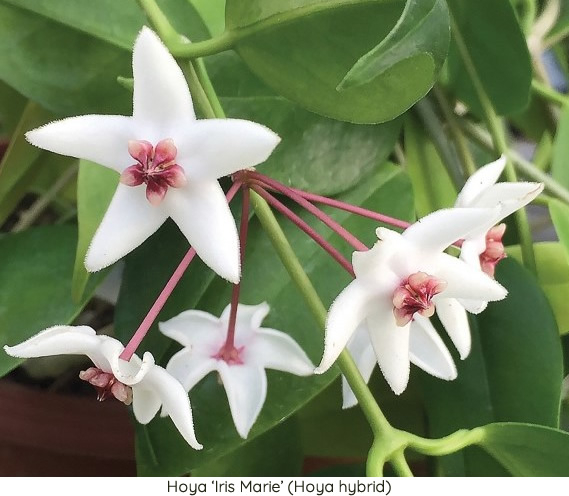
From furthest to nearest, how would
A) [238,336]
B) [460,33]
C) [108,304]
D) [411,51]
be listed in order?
[108,304] < [460,33] < [238,336] < [411,51]

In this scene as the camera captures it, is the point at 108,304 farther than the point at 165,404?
Yes

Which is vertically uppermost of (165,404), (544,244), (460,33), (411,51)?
(460,33)

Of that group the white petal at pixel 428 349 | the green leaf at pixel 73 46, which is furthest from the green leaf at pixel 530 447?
the green leaf at pixel 73 46

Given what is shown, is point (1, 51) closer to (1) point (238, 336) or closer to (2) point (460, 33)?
(1) point (238, 336)

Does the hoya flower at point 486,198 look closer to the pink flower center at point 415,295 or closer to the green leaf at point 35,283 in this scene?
the pink flower center at point 415,295

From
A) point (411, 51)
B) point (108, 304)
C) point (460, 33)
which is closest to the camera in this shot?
point (411, 51)

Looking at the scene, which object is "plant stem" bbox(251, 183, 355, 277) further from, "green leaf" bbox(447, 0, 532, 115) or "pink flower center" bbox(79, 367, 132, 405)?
"green leaf" bbox(447, 0, 532, 115)

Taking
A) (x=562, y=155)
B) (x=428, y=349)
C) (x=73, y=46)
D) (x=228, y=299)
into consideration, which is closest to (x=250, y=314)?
(x=228, y=299)

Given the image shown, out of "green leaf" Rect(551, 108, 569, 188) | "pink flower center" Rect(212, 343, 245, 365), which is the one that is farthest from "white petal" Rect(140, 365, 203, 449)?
"green leaf" Rect(551, 108, 569, 188)
